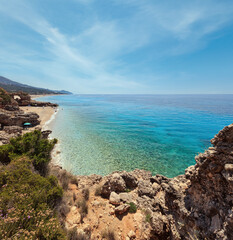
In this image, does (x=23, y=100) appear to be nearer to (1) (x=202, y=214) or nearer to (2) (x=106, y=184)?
(2) (x=106, y=184)

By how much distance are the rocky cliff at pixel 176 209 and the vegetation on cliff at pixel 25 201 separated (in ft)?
3.17

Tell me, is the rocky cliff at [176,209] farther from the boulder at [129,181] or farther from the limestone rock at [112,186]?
the boulder at [129,181]

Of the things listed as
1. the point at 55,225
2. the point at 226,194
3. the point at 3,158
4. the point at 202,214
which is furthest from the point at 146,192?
the point at 3,158

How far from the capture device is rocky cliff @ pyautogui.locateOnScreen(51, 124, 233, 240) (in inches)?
137

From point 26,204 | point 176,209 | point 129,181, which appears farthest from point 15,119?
point 176,209

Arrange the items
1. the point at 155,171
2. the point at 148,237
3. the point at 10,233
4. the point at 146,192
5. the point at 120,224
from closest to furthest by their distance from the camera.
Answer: the point at 10,233 < the point at 148,237 < the point at 120,224 < the point at 146,192 < the point at 155,171

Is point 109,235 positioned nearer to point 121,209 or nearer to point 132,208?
point 121,209

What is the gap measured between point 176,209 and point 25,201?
217 inches

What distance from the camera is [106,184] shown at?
7039mm

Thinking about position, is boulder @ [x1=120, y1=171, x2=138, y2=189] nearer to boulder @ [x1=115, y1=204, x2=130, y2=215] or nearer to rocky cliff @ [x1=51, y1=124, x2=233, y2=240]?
rocky cliff @ [x1=51, y1=124, x2=233, y2=240]

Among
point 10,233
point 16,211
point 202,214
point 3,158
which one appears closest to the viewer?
point 10,233

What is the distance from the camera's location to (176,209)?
15.3ft

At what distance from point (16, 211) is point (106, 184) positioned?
4.57 m

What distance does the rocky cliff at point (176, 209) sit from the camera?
348cm
